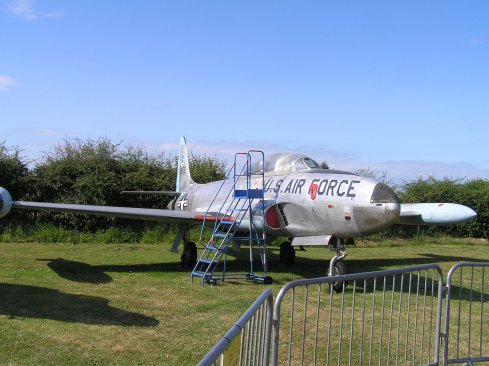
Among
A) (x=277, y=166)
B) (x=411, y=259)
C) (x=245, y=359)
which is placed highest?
(x=277, y=166)

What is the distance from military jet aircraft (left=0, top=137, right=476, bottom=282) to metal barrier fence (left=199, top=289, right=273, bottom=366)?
200 inches

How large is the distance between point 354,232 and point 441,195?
1682cm

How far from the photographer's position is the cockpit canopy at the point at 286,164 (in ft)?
38.4

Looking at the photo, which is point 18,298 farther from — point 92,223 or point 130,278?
point 92,223

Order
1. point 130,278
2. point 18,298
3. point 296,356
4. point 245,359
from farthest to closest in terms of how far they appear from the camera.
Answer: point 130,278 < point 18,298 < point 296,356 < point 245,359

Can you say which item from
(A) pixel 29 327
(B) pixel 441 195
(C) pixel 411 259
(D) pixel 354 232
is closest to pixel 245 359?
(A) pixel 29 327

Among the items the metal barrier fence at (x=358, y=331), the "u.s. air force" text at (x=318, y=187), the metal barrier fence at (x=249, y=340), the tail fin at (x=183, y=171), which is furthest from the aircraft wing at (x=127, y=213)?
the metal barrier fence at (x=249, y=340)

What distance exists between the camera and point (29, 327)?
6461 mm

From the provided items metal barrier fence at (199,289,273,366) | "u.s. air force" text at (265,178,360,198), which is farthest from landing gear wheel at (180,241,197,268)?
metal barrier fence at (199,289,273,366)

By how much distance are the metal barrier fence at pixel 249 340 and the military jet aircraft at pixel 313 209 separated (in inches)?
200

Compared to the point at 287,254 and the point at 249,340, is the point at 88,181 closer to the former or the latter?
the point at 287,254

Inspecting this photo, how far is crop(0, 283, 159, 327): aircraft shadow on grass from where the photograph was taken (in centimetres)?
695

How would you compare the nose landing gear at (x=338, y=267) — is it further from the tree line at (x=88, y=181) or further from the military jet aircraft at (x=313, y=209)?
the tree line at (x=88, y=181)

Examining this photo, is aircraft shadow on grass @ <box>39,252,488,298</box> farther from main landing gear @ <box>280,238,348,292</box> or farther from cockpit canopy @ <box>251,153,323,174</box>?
cockpit canopy @ <box>251,153,323,174</box>
